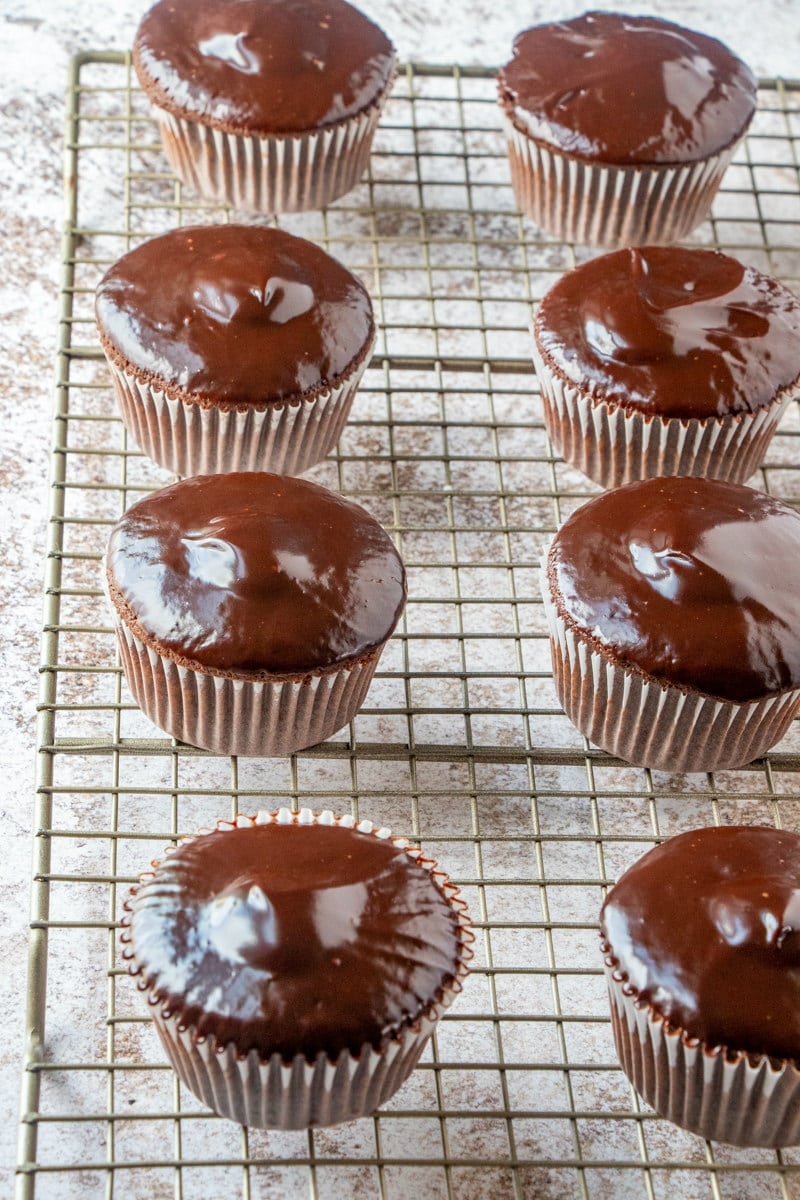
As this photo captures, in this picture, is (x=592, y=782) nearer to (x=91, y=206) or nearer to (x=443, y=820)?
(x=443, y=820)

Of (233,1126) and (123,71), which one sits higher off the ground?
(123,71)

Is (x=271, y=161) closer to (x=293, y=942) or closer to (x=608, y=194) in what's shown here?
(x=608, y=194)

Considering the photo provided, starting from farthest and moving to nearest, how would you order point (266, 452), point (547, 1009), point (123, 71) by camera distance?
point (123, 71) → point (266, 452) → point (547, 1009)

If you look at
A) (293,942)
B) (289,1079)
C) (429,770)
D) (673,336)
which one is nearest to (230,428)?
(429,770)

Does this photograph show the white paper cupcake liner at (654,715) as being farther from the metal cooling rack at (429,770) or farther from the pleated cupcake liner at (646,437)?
the pleated cupcake liner at (646,437)

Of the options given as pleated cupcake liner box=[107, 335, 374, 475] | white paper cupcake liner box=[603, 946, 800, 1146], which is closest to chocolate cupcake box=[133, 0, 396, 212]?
pleated cupcake liner box=[107, 335, 374, 475]

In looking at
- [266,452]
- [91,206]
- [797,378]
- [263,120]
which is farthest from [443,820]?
[91,206]

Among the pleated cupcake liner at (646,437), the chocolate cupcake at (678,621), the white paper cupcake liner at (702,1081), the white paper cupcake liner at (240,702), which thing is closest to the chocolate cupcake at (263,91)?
the pleated cupcake liner at (646,437)
